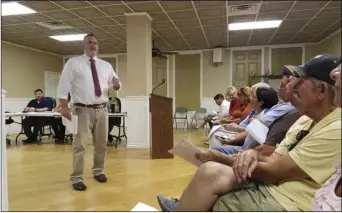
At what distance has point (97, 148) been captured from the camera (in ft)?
8.11

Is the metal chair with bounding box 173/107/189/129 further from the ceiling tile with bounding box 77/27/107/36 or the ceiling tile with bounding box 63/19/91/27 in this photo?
the ceiling tile with bounding box 63/19/91/27

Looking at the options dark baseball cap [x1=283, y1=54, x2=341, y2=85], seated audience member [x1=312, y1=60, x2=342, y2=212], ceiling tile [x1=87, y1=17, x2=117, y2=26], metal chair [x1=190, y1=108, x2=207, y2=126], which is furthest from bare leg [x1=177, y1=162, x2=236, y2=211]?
metal chair [x1=190, y1=108, x2=207, y2=126]

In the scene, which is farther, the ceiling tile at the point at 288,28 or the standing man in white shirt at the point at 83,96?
the ceiling tile at the point at 288,28

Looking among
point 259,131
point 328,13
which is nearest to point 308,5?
point 328,13

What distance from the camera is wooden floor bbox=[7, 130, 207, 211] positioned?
1.97 metres

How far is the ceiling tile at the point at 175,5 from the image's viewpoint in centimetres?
390

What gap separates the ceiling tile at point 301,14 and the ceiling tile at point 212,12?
3.59 feet

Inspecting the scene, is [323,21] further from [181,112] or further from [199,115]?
[181,112]

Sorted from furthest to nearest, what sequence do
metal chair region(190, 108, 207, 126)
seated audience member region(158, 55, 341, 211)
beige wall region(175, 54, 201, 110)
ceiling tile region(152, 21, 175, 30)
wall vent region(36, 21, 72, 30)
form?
beige wall region(175, 54, 201, 110) < metal chair region(190, 108, 207, 126) < wall vent region(36, 21, 72, 30) < ceiling tile region(152, 21, 175, 30) < seated audience member region(158, 55, 341, 211)

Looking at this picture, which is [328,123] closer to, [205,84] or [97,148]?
[97,148]

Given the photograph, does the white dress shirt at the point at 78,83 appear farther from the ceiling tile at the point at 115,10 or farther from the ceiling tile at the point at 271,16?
the ceiling tile at the point at 271,16

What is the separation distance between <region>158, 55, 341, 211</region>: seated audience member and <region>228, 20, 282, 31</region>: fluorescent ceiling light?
4.29 metres

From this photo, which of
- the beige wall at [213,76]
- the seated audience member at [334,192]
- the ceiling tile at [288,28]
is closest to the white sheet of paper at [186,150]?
the seated audience member at [334,192]

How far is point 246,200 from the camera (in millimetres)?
1005
